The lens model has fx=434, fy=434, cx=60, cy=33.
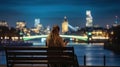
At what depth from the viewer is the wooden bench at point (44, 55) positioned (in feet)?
33.3

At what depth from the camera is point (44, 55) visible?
1041 cm

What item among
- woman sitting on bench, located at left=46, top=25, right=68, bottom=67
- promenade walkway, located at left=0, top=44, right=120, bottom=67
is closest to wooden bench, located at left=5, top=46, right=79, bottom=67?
woman sitting on bench, located at left=46, top=25, right=68, bottom=67

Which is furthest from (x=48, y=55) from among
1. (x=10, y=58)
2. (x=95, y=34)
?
(x=95, y=34)

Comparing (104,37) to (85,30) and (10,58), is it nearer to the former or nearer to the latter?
(85,30)

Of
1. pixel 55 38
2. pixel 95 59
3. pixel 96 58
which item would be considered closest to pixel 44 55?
pixel 55 38

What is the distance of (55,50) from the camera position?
400 inches

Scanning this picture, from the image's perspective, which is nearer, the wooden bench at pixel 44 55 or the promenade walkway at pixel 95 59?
the wooden bench at pixel 44 55

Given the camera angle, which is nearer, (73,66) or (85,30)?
(73,66)

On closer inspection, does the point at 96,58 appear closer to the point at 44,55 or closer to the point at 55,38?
the point at 55,38

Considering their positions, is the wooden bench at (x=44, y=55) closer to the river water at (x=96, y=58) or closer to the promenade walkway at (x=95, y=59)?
the promenade walkway at (x=95, y=59)

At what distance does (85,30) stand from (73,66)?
176 meters

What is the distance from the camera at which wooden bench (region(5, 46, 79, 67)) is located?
10156 millimetres

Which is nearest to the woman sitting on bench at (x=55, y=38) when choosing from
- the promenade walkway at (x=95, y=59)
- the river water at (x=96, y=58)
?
the promenade walkway at (x=95, y=59)

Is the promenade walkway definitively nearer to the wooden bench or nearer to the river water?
the river water
